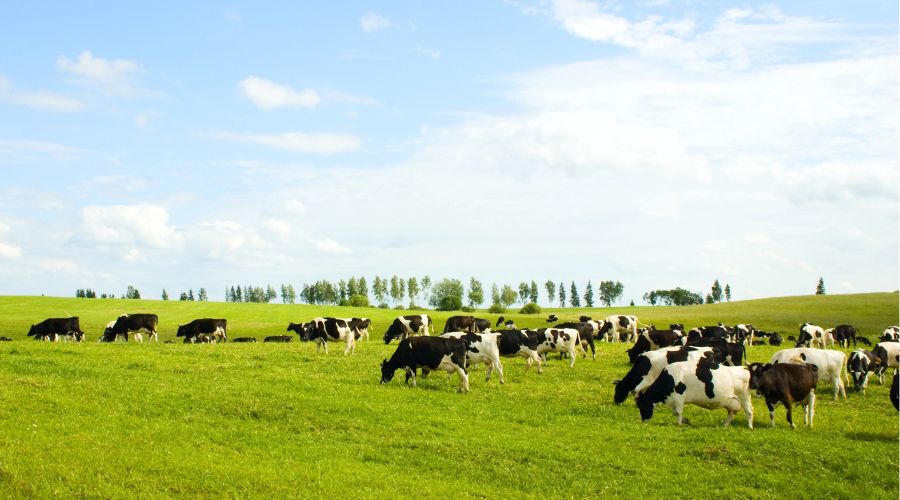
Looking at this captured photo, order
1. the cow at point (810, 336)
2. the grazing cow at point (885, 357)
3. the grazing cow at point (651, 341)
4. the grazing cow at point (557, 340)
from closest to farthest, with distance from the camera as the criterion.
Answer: the grazing cow at point (885, 357) → the grazing cow at point (557, 340) → the grazing cow at point (651, 341) → the cow at point (810, 336)

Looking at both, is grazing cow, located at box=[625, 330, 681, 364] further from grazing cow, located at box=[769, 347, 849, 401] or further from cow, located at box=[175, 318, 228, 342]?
cow, located at box=[175, 318, 228, 342]

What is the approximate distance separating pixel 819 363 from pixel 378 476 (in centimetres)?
1847

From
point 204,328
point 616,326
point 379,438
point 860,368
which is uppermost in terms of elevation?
point 616,326

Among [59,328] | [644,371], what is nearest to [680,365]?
[644,371]

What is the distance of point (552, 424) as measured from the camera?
2144 centimetres

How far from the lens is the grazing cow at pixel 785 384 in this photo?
21.5 metres

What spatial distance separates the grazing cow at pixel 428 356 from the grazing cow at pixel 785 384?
32.6 feet

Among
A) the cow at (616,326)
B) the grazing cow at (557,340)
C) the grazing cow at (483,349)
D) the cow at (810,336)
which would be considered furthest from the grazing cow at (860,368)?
the cow at (616,326)

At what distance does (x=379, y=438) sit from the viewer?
63.1 ft

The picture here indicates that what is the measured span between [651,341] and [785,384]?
15581 millimetres

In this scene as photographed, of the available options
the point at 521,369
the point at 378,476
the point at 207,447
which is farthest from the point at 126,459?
the point at 521,369

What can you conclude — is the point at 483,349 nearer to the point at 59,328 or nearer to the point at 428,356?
the point at 428,356

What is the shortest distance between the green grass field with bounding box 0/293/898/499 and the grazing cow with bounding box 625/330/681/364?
223 inches

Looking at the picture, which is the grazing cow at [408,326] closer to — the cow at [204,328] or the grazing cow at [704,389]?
the cow at [204,328]
